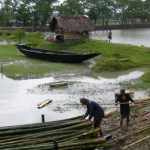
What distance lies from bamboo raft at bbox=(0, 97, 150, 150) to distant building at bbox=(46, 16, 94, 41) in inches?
1307

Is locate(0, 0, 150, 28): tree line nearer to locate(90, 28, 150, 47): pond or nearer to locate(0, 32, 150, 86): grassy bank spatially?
locate(90, 28, 150, 47): pond

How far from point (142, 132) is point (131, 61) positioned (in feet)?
66.6

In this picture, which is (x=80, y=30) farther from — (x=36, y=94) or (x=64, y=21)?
(x=36, y=94)

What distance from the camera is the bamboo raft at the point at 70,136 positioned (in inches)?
545

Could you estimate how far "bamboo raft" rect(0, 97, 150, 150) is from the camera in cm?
1383

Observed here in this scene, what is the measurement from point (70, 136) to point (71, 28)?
35.5 m

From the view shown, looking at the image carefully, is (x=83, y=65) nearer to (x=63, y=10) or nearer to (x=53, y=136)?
(x=53, y=136)

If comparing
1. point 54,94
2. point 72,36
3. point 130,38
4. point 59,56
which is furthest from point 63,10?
point 54,94

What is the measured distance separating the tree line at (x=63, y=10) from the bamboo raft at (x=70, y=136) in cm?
8133

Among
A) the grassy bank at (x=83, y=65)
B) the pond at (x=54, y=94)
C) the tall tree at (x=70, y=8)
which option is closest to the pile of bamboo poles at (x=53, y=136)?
the pond at (x=54, y=94)

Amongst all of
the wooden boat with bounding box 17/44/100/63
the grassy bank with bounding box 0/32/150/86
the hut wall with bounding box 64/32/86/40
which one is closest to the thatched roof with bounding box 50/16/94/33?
the hut wall with bounding box 64/32/86/40

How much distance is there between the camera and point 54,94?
24750 millimetres

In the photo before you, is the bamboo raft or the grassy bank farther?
the grassy bank

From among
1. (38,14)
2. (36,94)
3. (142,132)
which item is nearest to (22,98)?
(36,94)
